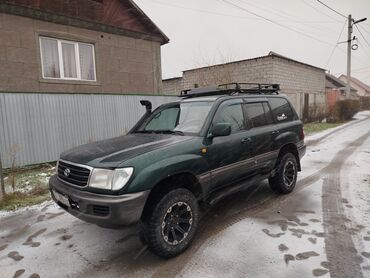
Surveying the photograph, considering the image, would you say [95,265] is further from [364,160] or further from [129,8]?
[129,8]

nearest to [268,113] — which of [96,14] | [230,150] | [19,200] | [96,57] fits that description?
[230,150]

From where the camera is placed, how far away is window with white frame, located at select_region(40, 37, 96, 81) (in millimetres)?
9086

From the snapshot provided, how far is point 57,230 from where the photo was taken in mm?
3779

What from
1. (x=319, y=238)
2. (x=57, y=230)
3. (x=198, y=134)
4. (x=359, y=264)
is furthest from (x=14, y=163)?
(x=359, y=264)

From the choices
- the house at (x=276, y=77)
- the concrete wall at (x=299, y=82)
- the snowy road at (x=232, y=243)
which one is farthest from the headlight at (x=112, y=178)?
the concrete wall at (x=299, y=82)

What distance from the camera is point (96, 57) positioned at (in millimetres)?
10234

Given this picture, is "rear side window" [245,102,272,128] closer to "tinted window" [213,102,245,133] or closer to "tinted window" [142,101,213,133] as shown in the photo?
"tinted window" [213,102,245,133]

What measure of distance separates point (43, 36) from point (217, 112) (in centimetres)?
803

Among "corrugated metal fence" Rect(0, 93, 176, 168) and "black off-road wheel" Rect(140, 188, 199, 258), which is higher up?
"corrugated metal fence" Rect(0, 93, 176, 168)

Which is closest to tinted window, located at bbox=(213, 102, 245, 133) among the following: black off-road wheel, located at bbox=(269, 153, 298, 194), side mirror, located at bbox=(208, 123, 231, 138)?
side mirror, located at bbox=(208, 123, 231, 138)

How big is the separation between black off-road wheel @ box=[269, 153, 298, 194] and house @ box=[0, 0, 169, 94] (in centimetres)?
783

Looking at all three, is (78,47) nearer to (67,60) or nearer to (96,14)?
(67,60)

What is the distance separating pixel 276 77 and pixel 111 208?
48.3 feet

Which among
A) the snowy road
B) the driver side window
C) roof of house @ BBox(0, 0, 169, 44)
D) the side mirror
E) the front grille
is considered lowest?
the snowy road
